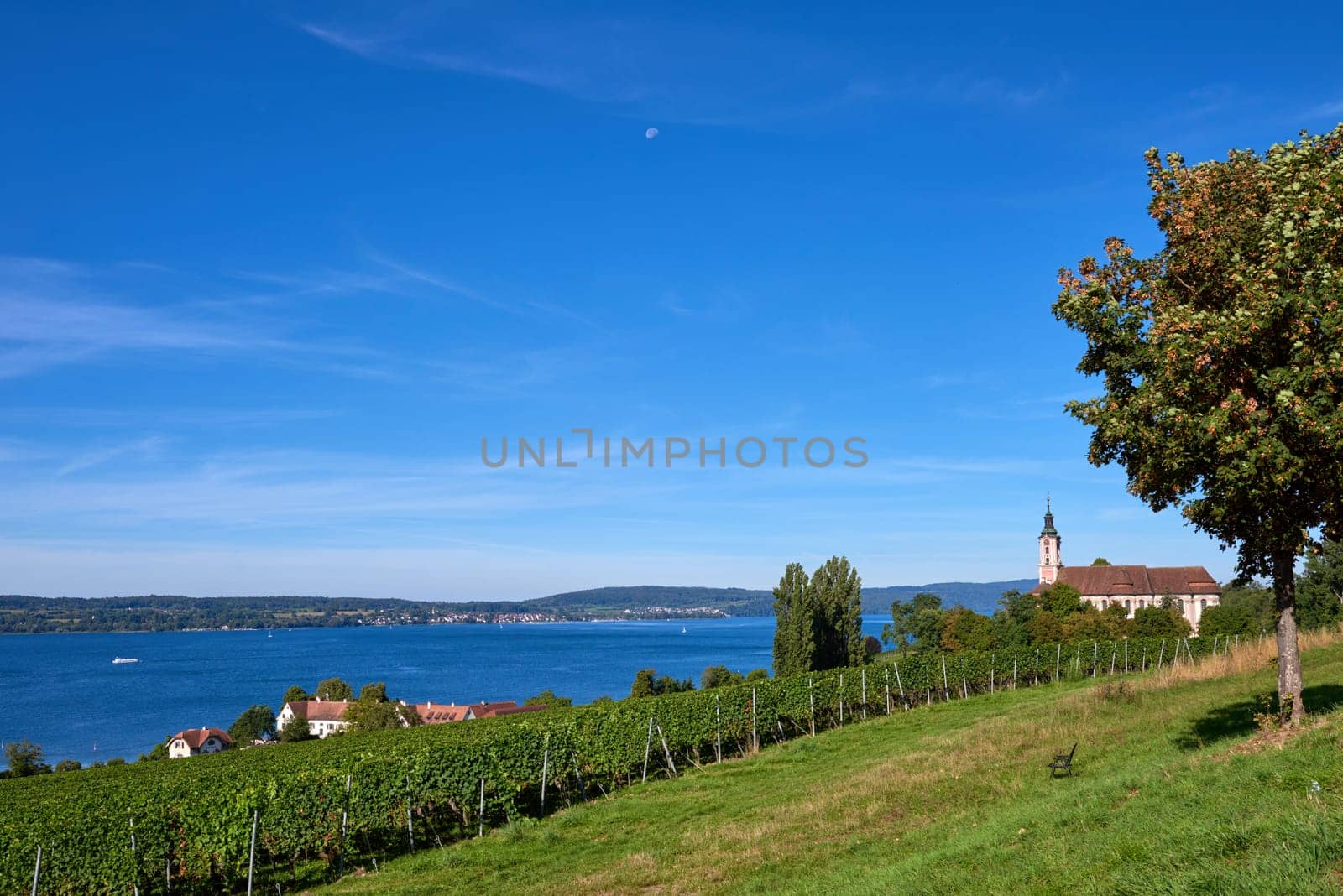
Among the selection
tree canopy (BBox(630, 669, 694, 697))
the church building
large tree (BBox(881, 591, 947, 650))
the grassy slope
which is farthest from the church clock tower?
the grassy slope

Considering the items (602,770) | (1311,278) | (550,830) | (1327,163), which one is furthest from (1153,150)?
(602,770)

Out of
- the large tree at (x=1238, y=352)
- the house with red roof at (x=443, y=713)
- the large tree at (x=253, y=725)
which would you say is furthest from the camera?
the large tree at (x=253, y=725)

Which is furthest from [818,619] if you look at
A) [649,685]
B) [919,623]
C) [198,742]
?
[198,742]

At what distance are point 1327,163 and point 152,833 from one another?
24.8m

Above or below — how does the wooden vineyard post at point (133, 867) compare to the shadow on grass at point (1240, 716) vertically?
below

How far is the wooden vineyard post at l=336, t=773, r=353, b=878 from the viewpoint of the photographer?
61.4ft

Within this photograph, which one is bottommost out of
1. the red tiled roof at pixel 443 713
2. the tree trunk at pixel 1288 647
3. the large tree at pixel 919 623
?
the red tiled roof at pixel 443 713

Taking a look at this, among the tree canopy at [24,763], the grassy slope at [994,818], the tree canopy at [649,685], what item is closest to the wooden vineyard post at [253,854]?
the grassy slope at [994,818]

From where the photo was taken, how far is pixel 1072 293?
53.2 feet

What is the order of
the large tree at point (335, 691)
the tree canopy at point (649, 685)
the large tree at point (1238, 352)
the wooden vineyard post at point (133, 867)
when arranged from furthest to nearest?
1. the large tree at point (335, 691)
2. the tree canopy at point (649, 685)
3. the wooden vineyard post at point (133, 867)
4. the large tree at point (1238, 352)

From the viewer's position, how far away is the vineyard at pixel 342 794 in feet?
54.7

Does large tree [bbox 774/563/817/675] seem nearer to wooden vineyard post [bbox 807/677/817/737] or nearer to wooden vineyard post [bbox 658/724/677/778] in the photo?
wooden vineyard post [bbox 807/677/817/737]

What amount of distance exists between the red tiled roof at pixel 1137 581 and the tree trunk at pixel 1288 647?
4451 inches

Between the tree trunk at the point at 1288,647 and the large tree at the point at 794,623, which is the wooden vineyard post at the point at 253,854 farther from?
the large tree at the point at 794,623
